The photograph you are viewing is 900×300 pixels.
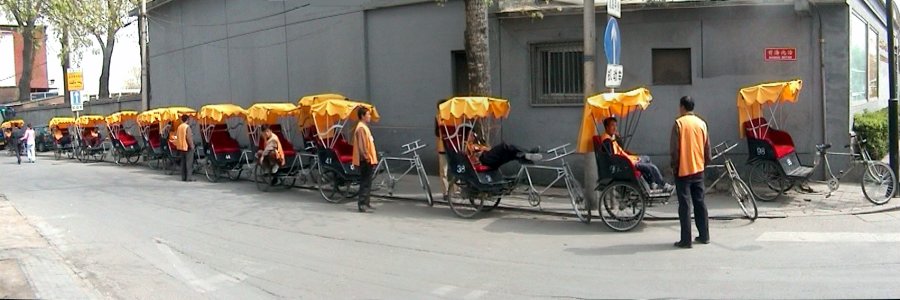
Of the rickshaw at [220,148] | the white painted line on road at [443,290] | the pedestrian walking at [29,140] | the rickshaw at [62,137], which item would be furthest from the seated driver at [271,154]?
the rickshaw at [62,137]

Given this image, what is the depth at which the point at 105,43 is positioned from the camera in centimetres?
4491

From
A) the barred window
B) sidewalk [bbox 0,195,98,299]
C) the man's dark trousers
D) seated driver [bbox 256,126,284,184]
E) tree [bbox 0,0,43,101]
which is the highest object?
tree [bbox 0,0,43,101]

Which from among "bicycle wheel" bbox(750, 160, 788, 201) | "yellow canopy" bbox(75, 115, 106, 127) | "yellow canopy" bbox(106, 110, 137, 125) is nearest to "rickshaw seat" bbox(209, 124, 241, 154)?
"yellow canopy" bbox(106, 110, 137, 125)

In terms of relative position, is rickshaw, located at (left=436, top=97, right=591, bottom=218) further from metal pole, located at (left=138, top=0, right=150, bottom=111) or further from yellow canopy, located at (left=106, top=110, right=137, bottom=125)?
metal pole, located at (left=138, top=0, right=150, bottom=111)

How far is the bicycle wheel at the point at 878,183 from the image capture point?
11.7 metres

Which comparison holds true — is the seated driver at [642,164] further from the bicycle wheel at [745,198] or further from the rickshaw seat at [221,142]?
the rickshaw seat at [221,142]

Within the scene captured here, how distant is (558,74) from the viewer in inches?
613

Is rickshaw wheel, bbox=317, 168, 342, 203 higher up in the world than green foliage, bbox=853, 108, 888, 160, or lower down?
lower down

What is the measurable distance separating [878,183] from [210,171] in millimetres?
14499

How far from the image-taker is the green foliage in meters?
14.1

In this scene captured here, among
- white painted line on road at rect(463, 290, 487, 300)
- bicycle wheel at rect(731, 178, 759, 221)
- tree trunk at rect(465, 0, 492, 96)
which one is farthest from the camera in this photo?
tree trunk at rect(465, 0, 492, 96)

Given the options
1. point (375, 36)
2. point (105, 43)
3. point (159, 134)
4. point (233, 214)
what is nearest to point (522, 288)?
point (233, 214)

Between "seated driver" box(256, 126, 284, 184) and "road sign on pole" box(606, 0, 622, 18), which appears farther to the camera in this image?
"seated driver" box(256, 126, 284, 184)

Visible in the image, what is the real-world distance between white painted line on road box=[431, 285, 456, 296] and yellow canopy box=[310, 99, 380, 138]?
23.2 feet
